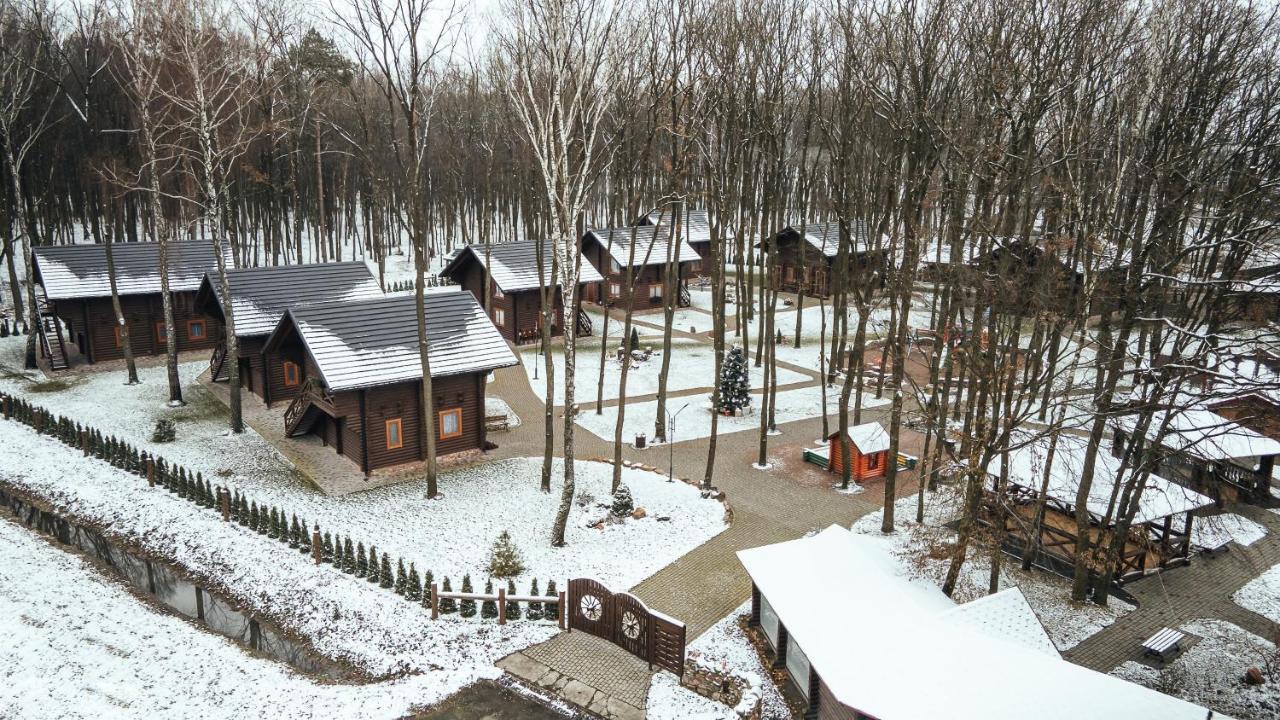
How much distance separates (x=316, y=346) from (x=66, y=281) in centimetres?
1841

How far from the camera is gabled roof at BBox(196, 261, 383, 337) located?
32219 mm

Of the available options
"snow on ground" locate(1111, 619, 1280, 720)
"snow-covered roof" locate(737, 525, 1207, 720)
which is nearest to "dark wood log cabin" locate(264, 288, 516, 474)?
"snow-covered roof" locate(737, 525, 1207, 720)

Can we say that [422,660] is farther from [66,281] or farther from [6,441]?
[66,281]

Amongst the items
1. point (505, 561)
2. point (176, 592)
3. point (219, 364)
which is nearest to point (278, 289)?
point (219, 364)

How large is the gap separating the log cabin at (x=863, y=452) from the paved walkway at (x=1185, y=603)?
8221 mm

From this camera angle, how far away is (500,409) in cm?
3319

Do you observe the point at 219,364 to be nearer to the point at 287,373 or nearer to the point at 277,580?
the point at 287,373

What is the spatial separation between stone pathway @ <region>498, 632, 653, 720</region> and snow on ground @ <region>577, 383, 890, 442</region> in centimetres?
1336

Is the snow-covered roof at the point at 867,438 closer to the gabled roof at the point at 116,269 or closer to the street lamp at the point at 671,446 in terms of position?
the street lamp at the point at 671,446

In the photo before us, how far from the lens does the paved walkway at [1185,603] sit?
58.6 feet

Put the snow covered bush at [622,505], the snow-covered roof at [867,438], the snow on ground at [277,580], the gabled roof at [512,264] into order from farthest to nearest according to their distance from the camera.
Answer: the gabled roof at [512,264]
the snow-covered roof at [867,438]
the snow covered bush at [622,505]
the snow on ground at [277,580]

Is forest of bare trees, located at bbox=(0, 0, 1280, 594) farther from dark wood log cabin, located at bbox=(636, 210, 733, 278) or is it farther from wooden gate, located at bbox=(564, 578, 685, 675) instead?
dark wood log cabin, located at bbox=(636, 210, 733, 278)

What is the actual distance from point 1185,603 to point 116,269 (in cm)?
4240

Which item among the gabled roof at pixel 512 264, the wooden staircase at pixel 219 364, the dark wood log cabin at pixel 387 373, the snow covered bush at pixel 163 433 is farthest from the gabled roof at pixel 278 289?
the gabled roof at pixel 512 264
